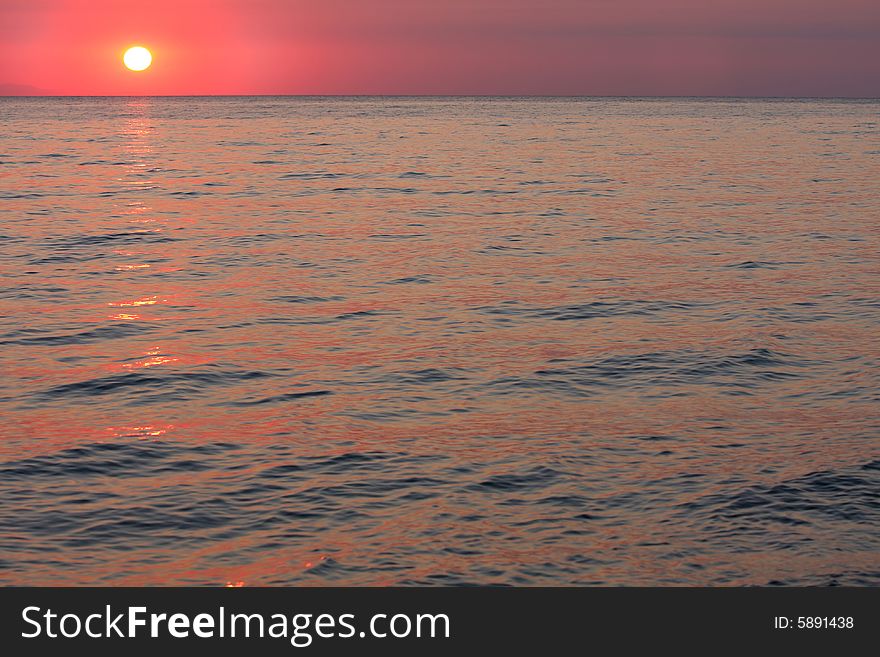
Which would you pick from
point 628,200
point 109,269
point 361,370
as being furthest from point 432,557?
point 628,200

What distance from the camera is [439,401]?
16641mm

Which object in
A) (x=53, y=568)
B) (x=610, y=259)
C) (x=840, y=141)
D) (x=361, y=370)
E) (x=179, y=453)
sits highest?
(x=840, y=141)

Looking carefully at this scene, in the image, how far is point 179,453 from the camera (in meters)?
14.3

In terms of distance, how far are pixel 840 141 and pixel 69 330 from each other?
3547 inches

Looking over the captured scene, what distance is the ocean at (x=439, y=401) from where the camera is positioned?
37.6 ft

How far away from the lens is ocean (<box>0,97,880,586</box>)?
11.5 meters
